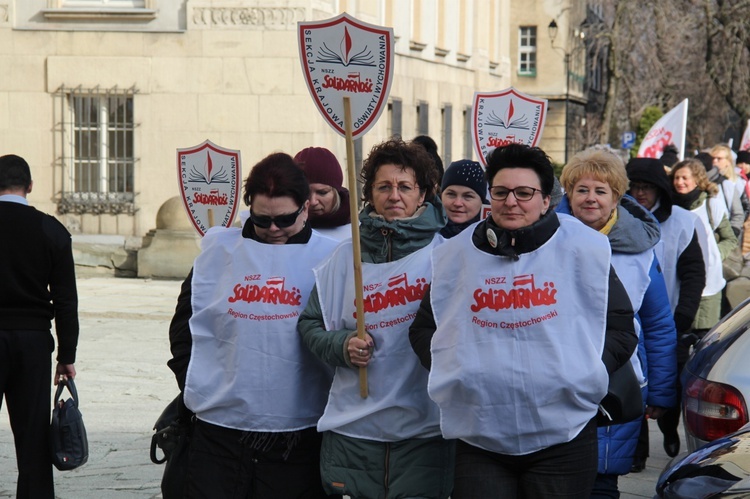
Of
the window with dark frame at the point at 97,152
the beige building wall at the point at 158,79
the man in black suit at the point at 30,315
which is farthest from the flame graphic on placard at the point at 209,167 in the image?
the window with dark frame at the point at 97,152

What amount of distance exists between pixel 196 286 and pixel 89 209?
67.4 feet

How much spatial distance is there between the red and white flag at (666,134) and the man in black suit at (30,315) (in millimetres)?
11255

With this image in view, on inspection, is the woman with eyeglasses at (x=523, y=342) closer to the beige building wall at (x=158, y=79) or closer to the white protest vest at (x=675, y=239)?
the white protest vest at (x=675, y=239)

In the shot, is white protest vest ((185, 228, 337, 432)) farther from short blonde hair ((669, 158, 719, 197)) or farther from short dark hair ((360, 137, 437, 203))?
short blonde hair ((669, 158, 719, 197))

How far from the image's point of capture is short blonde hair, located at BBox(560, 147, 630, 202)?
569 centimetres

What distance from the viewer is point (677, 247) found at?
750 cm

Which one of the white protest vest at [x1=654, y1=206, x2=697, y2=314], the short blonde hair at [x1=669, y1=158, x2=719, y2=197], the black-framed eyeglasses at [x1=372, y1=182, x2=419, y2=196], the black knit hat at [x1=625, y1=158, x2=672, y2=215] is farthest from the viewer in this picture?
the short blonde hair at [x1=669, y1=158, x2=719, y2=197]

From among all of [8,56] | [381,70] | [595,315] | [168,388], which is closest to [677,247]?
[381,70]

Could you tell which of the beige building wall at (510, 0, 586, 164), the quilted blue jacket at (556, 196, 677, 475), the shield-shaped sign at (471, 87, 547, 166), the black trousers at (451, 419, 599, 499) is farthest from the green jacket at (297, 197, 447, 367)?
the beige building wall at (510, 0, 586, 164)

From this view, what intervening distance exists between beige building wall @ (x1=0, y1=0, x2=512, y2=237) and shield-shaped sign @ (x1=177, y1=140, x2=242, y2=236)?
15672mm

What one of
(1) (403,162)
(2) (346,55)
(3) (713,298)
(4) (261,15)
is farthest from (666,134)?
(1) (403,162)

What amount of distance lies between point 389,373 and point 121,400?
585cm

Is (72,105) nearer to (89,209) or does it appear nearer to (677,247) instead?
(89,209)

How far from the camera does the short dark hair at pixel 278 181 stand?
4.93 m
